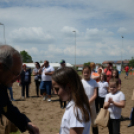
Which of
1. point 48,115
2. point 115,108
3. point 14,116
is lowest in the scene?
point 48,115

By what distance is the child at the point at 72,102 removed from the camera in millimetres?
1547

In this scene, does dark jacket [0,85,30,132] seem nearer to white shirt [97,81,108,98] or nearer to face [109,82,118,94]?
face [109,82,118,94]

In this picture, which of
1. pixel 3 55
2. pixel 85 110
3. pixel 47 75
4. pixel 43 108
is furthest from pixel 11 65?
pixel 47 75

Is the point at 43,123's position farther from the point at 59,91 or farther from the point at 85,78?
the point at 59,91

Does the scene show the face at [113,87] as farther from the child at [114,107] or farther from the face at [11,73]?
the face at [11,73]

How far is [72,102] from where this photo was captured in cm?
165

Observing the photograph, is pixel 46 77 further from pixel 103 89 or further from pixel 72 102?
pixel 72 102

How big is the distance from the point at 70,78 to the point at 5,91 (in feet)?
1.89

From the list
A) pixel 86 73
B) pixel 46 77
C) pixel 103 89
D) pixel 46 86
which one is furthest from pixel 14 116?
pixel 46 86

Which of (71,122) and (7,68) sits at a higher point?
(7,68)

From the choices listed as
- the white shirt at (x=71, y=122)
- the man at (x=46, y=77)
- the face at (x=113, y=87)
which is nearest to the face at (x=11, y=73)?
the white shirt at (x=71, y=122)

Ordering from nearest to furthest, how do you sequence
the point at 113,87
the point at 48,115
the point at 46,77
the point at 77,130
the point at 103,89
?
the point at 77,130
the point at 113,87
the point at 103,89
the point at 48,115
the point at 46,77

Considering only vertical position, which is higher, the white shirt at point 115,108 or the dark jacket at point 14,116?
the dark jacket at point 14,116

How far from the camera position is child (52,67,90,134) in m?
1.55
